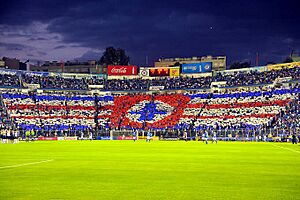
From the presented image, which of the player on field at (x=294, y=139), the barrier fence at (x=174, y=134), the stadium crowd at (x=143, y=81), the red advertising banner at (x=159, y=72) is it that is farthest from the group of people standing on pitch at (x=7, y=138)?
the red advertising banner at (x=159, y=72)

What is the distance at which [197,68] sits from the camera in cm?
10344

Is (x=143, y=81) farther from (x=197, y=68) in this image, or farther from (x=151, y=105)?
(x=197, y=68)

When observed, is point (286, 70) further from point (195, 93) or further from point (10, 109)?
point (10, 109)

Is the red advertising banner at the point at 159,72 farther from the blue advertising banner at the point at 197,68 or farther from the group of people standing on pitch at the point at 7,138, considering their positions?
the group of people standing on pitch at the point at 7,138

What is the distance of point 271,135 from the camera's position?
64688 mm

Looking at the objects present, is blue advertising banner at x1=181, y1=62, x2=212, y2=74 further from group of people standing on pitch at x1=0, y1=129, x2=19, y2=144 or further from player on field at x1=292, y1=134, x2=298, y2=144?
group of people standing on pitch at x1=0, y1=129, x2=19, y2=144

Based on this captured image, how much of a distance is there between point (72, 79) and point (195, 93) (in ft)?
118

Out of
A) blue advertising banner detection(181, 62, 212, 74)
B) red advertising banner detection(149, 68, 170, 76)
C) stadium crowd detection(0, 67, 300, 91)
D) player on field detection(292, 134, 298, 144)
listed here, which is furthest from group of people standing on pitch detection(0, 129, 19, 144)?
blue advertising banner detection(181, 62, 212, 74)

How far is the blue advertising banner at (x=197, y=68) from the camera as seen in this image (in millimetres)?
102562

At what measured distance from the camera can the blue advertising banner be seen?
102562 millimetres

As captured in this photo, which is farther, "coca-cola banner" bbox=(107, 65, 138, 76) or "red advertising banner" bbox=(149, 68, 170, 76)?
"coca-cola banner" bbox=(107, 65, 138, 76)

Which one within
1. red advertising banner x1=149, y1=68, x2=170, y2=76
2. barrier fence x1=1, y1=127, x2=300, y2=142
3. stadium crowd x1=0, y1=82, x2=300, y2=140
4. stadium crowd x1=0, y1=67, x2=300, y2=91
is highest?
red advertising banner x1=149, y1=68, x2=170, y2=76

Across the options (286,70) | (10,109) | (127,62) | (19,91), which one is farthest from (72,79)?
(127,62)

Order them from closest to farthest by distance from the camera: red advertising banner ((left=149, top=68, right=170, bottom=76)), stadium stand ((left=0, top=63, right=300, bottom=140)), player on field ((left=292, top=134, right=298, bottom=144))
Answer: player on field ((left=292, top=134, right=298, bottom=144)) < stadium stand ((left=0, top=63, right=300, bottom=140)) < red advertising banner ((left=149, top=68, right=170, bottom=76))
